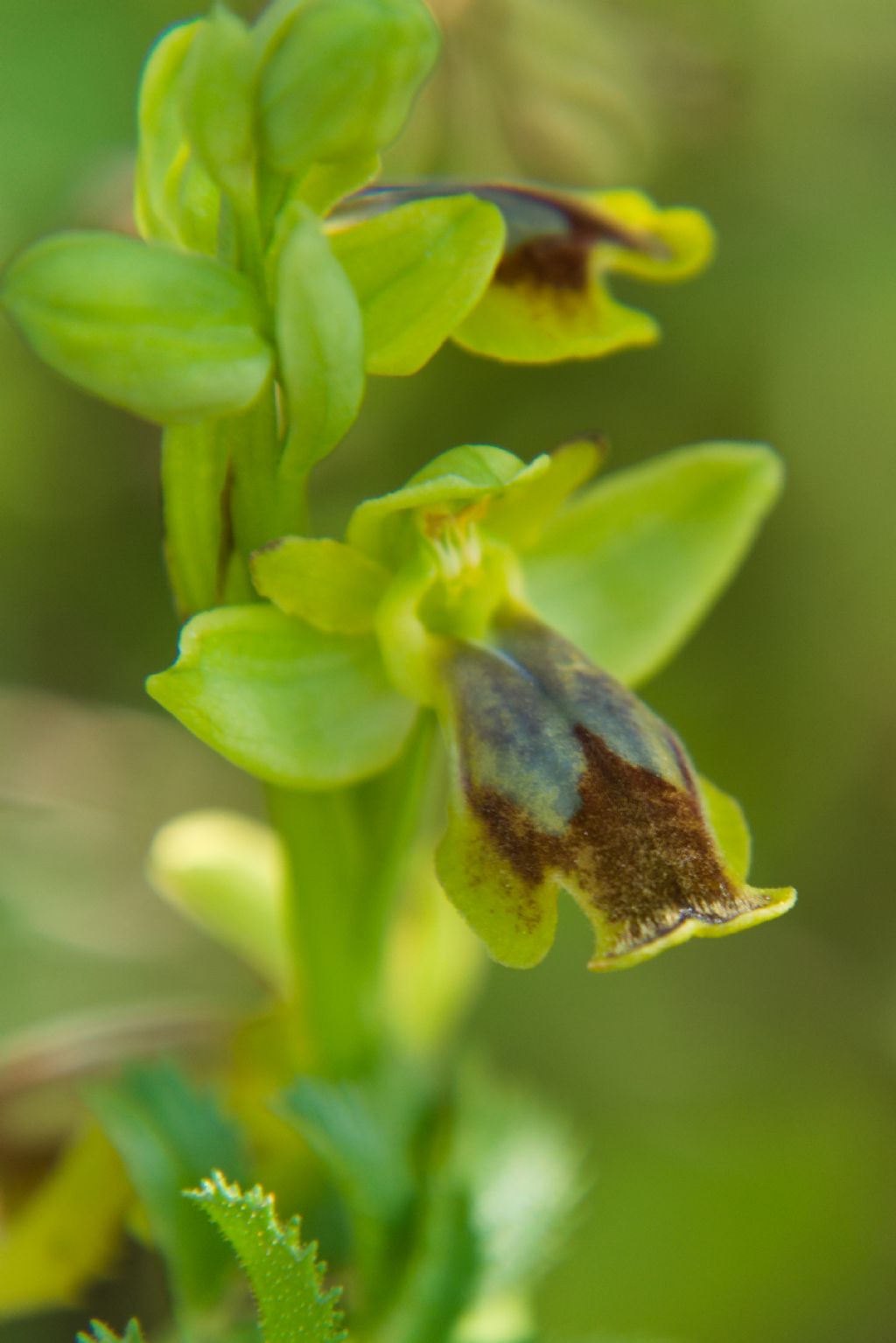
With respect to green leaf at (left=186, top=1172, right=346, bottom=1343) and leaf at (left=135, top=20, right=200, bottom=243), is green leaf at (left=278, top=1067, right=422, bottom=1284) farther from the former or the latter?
leaf at (left=135, top=20, right=200, bottom=243)

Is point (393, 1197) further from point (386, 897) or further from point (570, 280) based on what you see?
point (570, 280)

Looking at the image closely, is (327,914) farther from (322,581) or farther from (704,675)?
(704,675)

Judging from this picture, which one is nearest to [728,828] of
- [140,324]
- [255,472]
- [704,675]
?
[255,472]

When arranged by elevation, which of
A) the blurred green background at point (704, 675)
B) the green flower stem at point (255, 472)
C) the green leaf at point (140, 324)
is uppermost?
the green leaf at point (140, 324)

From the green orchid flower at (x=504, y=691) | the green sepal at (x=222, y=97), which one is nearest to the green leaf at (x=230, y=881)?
the green orchid flower at (x=504, y=691)

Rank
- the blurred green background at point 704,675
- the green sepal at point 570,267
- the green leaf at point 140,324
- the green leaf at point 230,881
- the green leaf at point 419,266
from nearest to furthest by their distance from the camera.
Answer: the green leaf at point 140,324
the green leaf at point 419,266
the green sepal at point 570,267
the green leaf at point 230,881
the blurred green background at point 704,675

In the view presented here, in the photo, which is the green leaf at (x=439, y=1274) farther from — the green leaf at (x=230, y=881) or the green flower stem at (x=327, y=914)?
the green leaf at (x=230, y=881)
